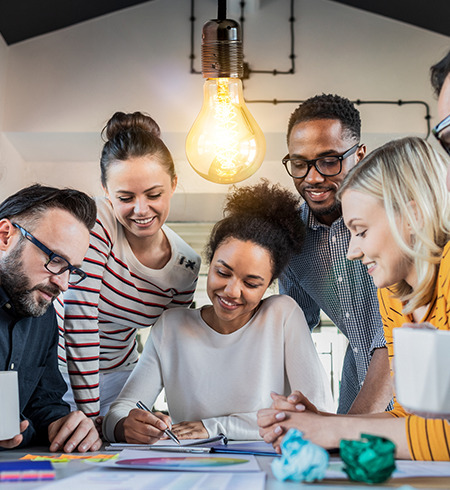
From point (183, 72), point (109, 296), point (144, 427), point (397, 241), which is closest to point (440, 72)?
point (397, 241)

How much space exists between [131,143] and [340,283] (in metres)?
0.76

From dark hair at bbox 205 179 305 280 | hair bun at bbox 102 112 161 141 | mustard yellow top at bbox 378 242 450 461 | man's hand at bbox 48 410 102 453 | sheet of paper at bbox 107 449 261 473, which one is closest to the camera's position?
sheet of paper at bbox 107 449 261 473

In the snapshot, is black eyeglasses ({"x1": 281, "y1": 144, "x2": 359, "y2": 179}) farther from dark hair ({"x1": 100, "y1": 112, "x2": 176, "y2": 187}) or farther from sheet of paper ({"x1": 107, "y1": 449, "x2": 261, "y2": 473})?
sheet of paper ({"x1": 107, "y1": 449, "x2": 261, "y2": 473})

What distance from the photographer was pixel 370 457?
25.8 inches

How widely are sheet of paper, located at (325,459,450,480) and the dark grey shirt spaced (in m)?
0.77

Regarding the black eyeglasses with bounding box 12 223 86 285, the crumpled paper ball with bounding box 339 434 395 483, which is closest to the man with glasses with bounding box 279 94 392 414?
the black eyeglasses with bounding box 12 223 86 285

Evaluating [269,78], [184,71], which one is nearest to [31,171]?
[184,71]

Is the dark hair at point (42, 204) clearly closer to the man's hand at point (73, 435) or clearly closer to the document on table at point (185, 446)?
the man's hand at point (73, 435)

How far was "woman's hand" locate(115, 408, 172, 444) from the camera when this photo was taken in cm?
126

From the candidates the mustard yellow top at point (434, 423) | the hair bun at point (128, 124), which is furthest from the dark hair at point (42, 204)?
the mustard yellow top at point (434, 423)

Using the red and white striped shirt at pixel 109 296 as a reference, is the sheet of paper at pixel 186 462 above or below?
below

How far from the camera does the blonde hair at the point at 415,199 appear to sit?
1.10 m

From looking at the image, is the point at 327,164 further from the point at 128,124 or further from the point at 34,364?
the point at 34,364

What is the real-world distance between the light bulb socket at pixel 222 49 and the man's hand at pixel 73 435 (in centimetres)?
94
